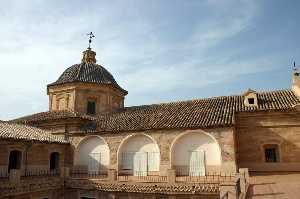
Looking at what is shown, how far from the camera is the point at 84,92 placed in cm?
2791

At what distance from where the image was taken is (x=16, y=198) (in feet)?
58.9

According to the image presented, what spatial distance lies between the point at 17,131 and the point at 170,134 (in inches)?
437

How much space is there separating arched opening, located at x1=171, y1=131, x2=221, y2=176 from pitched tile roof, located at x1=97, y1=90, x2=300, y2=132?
1018 millimetres

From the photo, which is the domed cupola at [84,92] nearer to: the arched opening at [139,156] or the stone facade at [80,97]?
the stone facade at [80,97]

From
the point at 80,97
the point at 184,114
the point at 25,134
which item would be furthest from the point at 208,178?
the point at 80,97

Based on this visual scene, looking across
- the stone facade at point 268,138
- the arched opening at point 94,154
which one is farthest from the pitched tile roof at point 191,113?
the arched opening at point 94,154

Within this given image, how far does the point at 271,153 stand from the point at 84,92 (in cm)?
1728

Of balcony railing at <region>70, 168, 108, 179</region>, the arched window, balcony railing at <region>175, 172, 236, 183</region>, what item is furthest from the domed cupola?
the arched window

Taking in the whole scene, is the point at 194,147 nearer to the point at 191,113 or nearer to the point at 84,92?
the point at 191,113

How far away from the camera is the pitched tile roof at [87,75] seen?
2831cm

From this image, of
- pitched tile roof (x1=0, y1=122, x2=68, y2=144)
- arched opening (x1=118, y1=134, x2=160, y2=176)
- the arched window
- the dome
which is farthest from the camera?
the dome

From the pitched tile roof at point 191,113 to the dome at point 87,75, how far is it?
4.09 m

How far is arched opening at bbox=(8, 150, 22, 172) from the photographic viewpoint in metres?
20.3

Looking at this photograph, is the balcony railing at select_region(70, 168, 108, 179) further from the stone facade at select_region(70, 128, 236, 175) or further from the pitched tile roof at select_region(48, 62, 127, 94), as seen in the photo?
the pitched tile roof at select_region(48, 62, 127, 94)
